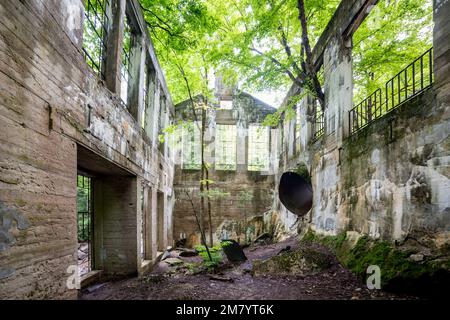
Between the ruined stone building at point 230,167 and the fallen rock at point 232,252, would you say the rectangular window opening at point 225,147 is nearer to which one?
the ruined stone building at point 230,167

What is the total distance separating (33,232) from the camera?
2900mm

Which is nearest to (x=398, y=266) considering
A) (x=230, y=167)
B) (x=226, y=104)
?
(x=230, y=167)

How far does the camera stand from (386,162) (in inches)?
194

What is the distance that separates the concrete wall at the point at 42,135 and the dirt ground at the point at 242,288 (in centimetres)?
219

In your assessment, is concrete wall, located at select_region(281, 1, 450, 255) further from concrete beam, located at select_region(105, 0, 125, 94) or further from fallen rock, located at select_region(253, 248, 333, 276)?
concrete beam, located at select_region(105, 0, 125, 94)

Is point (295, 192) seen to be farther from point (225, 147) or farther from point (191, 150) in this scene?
point (191, 150)

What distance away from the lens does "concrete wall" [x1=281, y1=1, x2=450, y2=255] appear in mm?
3736

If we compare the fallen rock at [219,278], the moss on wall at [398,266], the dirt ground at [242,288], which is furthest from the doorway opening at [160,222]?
the moss on wall at [398,266]

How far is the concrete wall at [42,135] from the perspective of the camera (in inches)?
100

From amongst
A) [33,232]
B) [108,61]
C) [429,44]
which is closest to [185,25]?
[108,61]

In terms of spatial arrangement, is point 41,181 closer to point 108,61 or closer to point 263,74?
point 108,61

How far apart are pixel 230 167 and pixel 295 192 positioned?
17.9 feet

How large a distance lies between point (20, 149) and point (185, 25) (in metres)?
5.75

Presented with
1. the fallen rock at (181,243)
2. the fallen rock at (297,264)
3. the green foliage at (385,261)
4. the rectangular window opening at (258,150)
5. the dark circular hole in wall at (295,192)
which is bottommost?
the fallen rock at (181,243)
